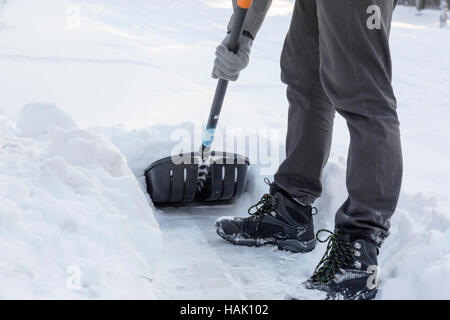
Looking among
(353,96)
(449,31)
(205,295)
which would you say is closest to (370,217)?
(353,96)

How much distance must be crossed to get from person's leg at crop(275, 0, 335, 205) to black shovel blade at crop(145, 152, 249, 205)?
0.43 metres

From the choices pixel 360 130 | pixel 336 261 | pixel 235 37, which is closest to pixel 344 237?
pixel 336 261

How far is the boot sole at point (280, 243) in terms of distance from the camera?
2.32 m

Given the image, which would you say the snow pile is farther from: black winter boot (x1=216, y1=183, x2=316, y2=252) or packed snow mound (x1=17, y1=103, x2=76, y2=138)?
black winter boot (x1=216, y1=183, x2=316, y2=252)

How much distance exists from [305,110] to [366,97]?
1.53 ft

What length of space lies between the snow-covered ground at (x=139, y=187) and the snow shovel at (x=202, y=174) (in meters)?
0.07

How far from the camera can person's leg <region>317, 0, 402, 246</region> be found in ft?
5.83

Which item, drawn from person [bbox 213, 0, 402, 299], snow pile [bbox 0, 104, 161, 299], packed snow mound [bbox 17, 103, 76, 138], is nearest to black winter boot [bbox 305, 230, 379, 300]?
person [bbox 213, 0, 402, 299]

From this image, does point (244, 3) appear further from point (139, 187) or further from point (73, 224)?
point (73, 224)

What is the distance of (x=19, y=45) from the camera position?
6.02 m

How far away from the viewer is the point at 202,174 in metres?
2.72

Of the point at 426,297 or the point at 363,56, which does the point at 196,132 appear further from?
the point at 426,297

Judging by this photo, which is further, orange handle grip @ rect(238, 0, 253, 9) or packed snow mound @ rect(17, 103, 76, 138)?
packed snow mound @ rect(17, 103, 76, 138)

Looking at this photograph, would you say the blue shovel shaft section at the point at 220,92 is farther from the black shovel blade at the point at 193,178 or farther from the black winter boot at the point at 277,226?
the black winter boot at the point at 277,226
